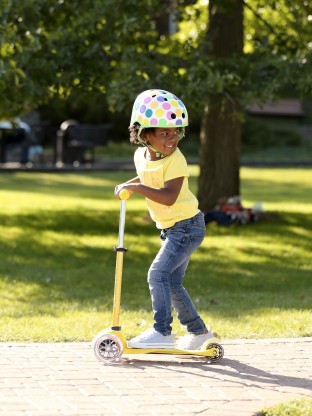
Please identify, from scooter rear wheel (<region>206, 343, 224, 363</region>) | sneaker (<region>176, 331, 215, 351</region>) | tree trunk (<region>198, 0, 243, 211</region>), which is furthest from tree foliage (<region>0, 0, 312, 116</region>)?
scooter rear wheel (<region>206, 343, 224, 363</region>)

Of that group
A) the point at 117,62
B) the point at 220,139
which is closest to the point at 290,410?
the point at 117,62

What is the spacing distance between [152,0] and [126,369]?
7481 millimetres

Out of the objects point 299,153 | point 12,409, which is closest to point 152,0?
point 12,409

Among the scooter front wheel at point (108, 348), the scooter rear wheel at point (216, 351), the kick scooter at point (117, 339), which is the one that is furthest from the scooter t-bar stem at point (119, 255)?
the scooter rear wheel at point (216, 351)

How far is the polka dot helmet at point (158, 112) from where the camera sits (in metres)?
6.32

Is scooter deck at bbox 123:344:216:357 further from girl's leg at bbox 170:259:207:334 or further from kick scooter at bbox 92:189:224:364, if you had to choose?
girl's leg at bbox 170:259:207:334

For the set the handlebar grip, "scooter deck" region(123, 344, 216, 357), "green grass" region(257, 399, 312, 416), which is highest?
the handlebar grip

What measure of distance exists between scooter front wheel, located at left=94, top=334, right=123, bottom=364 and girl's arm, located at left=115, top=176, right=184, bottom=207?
34.5 inches

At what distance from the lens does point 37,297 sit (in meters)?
9.75

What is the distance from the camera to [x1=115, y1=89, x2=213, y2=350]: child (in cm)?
634

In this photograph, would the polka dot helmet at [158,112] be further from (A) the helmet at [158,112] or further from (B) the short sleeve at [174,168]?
(B) the short sleeve at [174,168]

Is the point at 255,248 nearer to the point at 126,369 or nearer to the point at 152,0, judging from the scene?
the point at 152,0

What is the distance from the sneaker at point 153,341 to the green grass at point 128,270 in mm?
900

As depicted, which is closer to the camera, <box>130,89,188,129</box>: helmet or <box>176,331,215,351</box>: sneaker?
<box>130,89,188,129</box>: helmet
